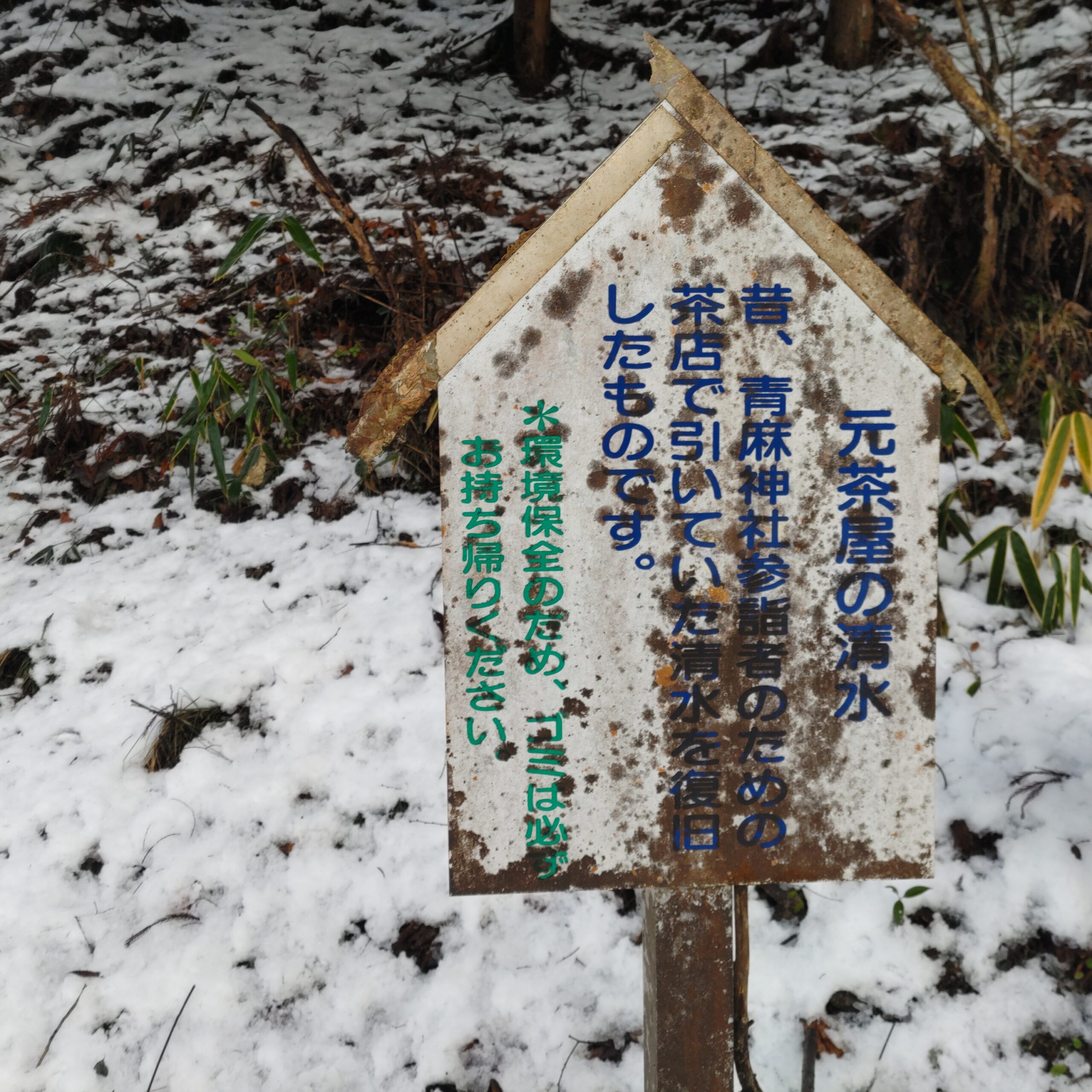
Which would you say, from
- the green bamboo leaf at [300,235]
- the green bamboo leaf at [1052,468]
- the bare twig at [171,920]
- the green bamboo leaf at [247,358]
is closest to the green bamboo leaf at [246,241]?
the green bamboo leaf at [300,235]

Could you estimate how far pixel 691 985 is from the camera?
1427 mm

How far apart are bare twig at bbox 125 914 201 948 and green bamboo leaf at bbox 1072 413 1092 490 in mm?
2577

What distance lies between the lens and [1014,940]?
1924 millimetres

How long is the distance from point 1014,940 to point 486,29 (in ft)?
19.3

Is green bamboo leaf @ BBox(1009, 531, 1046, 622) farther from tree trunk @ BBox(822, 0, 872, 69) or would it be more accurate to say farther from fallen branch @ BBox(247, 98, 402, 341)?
tree trunk @ BBox(822, 0, 872, 69)

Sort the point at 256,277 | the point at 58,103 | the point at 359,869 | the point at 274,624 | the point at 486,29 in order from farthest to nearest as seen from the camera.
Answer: the point at 486,29, the point at 58,103, the point at 256,277, the point at 274,624, the point at 359,869

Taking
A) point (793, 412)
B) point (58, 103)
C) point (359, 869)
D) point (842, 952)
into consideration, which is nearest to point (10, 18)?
point (58, 103)

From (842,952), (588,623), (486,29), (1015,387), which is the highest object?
(486,29)

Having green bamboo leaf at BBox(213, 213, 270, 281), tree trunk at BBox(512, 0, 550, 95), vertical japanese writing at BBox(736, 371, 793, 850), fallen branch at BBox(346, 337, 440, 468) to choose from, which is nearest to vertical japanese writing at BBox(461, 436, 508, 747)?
fallen branch at BBox(346, 337, 440, 468)

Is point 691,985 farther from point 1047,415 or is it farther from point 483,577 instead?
point 1047,415

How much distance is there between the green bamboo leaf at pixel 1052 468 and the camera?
6.57 feet

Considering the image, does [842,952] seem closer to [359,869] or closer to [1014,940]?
[1014,940]

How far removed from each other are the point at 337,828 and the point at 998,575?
2.14 m

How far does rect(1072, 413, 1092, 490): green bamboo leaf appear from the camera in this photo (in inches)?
78.2
